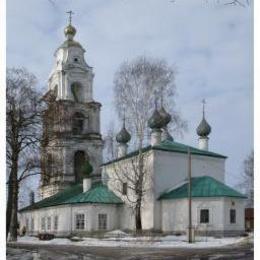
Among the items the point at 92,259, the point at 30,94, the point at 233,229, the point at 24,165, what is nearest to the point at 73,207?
the point at 233,229

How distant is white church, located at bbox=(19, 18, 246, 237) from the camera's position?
1195 centimetres

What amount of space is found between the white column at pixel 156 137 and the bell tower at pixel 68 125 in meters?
1.45

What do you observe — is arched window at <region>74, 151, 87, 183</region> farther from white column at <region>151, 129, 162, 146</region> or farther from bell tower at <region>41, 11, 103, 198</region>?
white column at <region>151, 129, 162, 146</region>

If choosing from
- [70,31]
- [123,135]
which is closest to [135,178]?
[123,135]

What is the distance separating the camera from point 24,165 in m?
9.79

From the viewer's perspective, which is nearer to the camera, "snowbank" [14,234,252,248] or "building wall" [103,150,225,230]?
"snowbank" [14,234,252,248]

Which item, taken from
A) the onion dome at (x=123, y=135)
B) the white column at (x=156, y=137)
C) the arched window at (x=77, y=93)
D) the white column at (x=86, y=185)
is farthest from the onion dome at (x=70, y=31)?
the white column at (x=86, y=185)

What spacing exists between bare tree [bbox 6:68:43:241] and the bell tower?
19cm

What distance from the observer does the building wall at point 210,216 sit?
1360cm

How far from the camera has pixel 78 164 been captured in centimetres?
1297

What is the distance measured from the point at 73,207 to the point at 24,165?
5.99 m

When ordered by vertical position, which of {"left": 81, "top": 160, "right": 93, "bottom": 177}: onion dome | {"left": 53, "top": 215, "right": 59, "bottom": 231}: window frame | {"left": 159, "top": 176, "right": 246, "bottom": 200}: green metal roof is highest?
{"left": 81, "top": 160, "right": 93, "bottom": 177}: onion dome

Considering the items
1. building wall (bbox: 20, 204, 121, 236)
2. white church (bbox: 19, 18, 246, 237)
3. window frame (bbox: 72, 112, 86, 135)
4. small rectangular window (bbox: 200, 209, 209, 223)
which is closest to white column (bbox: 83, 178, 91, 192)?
white church (bbox: 19, 18, 246, 237)

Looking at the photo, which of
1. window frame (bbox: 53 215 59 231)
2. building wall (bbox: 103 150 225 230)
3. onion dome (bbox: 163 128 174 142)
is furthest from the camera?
window frame (bbox: 53 215 59 231)
